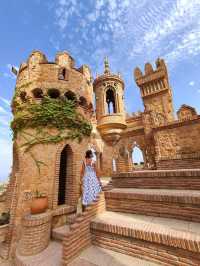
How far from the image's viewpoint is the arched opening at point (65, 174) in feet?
22.6

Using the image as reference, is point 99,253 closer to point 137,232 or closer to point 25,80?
point 137,232

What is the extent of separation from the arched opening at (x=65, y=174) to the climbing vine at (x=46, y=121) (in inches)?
33.1

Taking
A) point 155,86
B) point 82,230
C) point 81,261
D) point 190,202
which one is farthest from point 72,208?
point 155,86

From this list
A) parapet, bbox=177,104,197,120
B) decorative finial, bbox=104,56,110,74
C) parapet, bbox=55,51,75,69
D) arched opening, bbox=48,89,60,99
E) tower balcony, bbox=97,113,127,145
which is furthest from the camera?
parapet, bbox=177,104,197,120

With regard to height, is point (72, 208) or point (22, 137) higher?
point (22, 137)

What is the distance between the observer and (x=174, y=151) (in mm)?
11664

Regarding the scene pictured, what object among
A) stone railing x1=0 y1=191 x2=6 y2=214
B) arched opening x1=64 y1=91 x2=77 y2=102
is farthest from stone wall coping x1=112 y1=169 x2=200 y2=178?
stone railing x1=0 y1=191 x2=6 y2=214

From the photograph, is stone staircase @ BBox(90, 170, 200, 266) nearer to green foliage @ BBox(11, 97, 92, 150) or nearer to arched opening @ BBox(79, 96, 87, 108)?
green foliage @ BBox(11, 97, 92, 150)

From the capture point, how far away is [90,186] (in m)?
4.69

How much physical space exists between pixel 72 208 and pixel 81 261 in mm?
3382

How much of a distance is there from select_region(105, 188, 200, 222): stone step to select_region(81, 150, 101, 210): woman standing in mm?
427

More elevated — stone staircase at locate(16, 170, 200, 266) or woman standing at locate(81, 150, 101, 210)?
woman standing at locate(81, 150, 101, 210)

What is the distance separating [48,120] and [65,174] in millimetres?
2786

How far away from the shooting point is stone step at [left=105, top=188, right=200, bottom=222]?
130 inches
